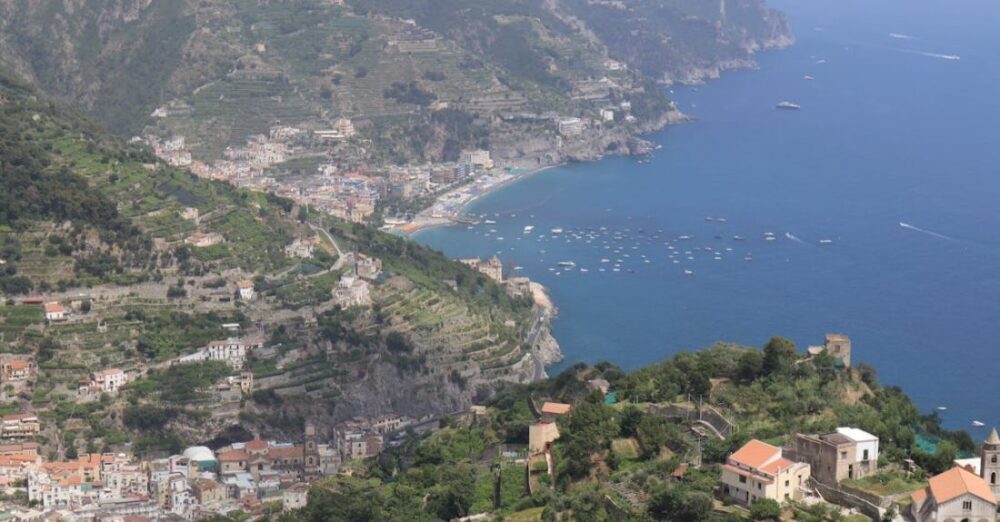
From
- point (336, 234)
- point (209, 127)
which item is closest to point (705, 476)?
point (336, 234)

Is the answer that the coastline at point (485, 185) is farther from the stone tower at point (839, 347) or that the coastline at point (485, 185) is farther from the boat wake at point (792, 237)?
the stone tower at point (839, 347)

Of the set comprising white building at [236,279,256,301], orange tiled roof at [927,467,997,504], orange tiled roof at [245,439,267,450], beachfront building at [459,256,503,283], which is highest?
orange tiled roof at [927,467,997,504]

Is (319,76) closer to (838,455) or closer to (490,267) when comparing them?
(490,267)

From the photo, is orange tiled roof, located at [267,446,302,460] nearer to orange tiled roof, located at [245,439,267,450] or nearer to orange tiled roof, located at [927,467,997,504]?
orange tiled roof, located at [245,439,267,450]

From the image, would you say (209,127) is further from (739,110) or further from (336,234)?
(739,110)

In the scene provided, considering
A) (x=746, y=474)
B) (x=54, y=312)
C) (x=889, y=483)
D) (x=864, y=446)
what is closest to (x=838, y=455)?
(x=864, y=446)

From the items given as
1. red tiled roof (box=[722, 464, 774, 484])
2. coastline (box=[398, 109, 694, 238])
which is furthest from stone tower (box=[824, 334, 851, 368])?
coastline (box=[398, 109, 694, 238])
